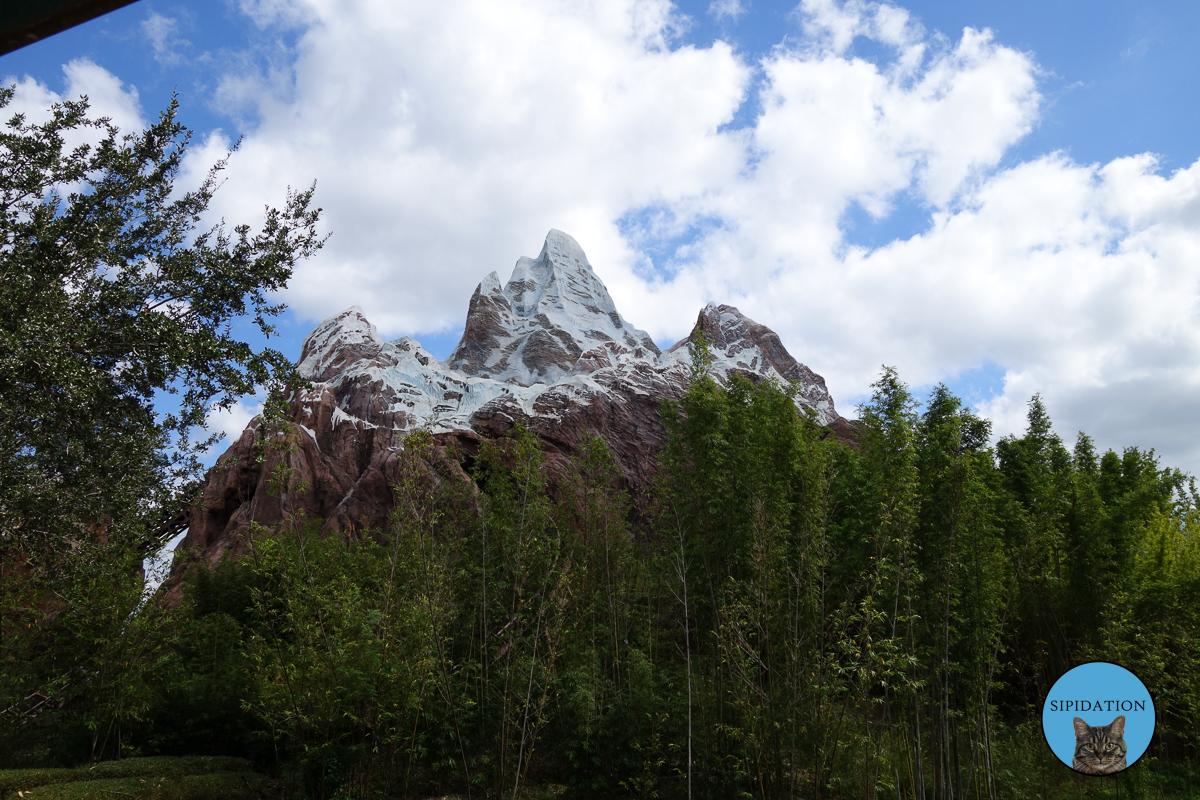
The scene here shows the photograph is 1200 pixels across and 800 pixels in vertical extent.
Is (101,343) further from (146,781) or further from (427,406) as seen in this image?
(427,406)

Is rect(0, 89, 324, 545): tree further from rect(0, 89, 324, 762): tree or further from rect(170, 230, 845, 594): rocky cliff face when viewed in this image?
rect(170, 230, 845, 594): rocky cliff face

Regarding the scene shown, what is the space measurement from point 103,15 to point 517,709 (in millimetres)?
7007

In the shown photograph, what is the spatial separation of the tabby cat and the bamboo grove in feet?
4.40

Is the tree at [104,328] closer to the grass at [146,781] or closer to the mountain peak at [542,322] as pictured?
the grass at [146,781]

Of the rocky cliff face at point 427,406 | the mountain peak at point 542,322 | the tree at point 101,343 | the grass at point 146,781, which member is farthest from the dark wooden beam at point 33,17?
the mountain peak at point 542,322

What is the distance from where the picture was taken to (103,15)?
36.0 inches

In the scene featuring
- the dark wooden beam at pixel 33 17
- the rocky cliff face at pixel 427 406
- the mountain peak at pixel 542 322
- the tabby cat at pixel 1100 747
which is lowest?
the tabby cat at pixel 1100 747

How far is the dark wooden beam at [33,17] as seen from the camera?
2.60 ft

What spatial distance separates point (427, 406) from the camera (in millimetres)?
30016

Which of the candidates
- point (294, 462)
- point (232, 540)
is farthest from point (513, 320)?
point (232, 540)

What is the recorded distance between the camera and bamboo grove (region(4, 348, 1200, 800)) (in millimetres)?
6727

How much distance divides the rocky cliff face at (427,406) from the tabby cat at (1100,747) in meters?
9.45

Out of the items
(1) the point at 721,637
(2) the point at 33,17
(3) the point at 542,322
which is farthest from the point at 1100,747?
(3) the point at 542,322

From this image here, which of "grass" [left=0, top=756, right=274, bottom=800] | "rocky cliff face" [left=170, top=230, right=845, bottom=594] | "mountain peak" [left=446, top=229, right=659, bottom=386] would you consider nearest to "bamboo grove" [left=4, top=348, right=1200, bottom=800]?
"grass" [left=0, top=756, right=274, bottom=800]
